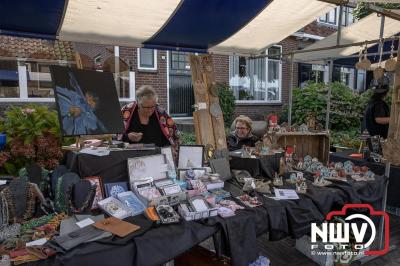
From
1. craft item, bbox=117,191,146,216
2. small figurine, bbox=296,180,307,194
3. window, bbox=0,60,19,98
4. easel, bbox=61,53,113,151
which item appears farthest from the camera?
window, bbox=0,60,19,98

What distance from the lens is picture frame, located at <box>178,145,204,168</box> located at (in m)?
2.58

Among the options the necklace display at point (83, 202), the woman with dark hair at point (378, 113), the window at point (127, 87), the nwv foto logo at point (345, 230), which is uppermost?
the window at point (127, 87)

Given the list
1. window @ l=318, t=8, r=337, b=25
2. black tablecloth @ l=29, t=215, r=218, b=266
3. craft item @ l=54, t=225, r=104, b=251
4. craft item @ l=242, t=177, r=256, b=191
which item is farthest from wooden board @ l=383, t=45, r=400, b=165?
window @ l=318, t=8, r=337, b=25

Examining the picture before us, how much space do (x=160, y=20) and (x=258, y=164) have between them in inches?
62.8

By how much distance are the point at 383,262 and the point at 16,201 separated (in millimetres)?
3129

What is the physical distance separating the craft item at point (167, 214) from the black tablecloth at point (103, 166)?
0.47m

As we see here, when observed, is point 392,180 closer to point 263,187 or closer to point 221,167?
point 263,187

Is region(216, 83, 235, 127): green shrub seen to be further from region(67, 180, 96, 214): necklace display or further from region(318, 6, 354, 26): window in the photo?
region(67, 180, 96, 214): necklace display

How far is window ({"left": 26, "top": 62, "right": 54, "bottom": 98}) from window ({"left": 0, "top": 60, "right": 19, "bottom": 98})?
279mm

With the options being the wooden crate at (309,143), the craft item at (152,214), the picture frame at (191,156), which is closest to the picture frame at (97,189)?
the craft item at (152,214)

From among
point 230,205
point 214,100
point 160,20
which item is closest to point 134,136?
point 214,100

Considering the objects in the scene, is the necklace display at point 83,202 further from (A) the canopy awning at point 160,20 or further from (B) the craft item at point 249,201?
(A) the canopy awning at point 160,20

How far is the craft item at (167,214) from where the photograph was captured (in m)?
1.82

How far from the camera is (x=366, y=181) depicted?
9.23 ft
